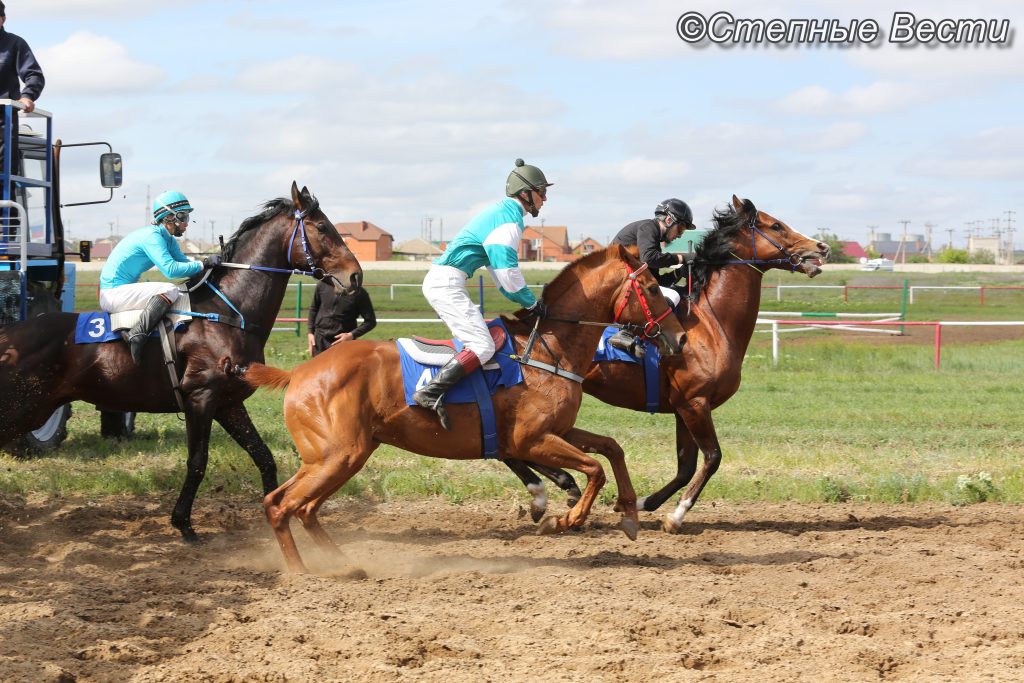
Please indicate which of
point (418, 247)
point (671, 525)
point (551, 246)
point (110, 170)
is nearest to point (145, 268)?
point (110, 170)

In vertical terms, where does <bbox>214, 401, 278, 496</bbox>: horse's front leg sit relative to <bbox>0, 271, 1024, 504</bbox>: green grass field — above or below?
above

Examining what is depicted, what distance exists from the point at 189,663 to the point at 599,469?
9.79ft

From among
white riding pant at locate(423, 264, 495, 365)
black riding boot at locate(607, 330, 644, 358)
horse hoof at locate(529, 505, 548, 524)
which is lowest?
horse hoof at locate(529, 505, 548, 524)

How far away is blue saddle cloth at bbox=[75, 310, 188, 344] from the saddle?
78.8 inches

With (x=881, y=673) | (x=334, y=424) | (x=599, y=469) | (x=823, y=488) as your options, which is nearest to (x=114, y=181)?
(x=334, y=424)

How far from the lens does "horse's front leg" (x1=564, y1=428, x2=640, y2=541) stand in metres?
7.38

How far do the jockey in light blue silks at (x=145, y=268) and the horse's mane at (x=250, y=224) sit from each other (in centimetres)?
32

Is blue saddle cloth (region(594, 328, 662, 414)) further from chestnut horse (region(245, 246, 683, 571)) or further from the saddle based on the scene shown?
the saddle

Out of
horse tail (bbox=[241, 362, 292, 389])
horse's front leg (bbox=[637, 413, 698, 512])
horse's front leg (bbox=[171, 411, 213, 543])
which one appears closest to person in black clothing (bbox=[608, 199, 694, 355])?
horse's front leg (bbox=[637, 413, 698, 512])

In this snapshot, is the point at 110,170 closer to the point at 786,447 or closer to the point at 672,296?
the point at 672,296

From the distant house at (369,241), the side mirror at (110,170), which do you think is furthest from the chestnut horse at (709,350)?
the distant house at (369,241)

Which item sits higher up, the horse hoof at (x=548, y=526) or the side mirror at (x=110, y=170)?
the side mirror at (x=110, y=170)

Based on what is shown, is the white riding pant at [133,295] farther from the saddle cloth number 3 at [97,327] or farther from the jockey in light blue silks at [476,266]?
the jockey in light blue silks at [476,266]

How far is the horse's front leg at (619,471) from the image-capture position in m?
7.38
